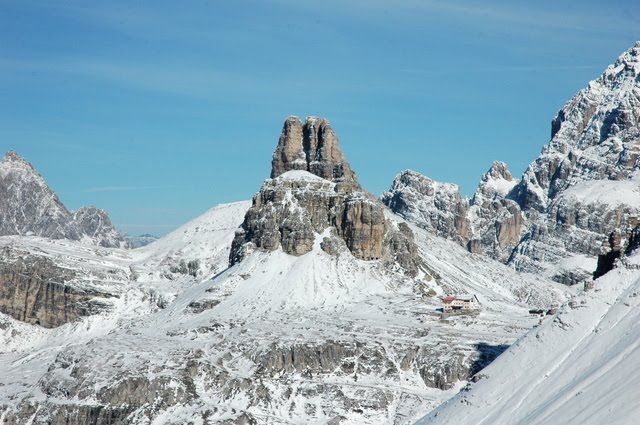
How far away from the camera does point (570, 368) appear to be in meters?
106

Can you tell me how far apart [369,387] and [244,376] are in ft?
69.3

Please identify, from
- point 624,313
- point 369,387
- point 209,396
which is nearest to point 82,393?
point 209,396

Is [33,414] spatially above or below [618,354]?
below

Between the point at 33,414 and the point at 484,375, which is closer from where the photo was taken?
the point at 484,375

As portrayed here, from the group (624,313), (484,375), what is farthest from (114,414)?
(624,313)

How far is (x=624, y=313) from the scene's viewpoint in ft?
360

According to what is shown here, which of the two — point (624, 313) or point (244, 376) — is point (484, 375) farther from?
point (244, 376)

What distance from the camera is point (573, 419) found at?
298ft

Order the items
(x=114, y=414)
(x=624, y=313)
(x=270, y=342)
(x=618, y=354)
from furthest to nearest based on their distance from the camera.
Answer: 1. (x=270, y=342)
2. (x=114, y=414)
3. (x=624, y=313)
4. (x=618, y=354)

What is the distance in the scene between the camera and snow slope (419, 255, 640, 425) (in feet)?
308

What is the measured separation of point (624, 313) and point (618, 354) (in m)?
10.2

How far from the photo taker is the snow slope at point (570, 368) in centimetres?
9394

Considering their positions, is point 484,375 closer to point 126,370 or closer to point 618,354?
point 618,354

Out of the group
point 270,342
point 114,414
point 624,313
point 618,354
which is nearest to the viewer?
point 618,354
